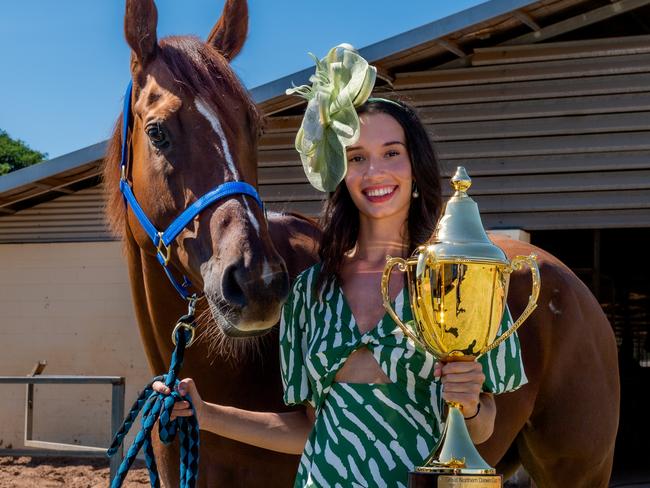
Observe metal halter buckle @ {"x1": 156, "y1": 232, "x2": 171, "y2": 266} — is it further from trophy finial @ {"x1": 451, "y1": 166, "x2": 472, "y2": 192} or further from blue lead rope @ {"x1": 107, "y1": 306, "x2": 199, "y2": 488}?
trophy finial @ {"x1": 451, "y1": 166, "x2": 472, "y2": 192}

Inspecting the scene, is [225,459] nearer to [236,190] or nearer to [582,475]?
[236,190]

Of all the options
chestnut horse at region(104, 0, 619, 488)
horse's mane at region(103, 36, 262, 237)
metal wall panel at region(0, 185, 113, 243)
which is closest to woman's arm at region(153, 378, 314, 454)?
chestnut horse at region(104, 0, 619, 488)

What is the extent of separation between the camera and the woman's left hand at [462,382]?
1.59m

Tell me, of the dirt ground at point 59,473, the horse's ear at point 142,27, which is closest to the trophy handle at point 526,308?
the horse's ear at point 142,27

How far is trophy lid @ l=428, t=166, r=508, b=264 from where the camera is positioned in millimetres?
1616

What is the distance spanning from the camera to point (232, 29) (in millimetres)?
2912

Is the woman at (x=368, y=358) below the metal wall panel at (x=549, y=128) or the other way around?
below

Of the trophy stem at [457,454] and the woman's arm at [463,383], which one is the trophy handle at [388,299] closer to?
the woman's arm at [463,383]

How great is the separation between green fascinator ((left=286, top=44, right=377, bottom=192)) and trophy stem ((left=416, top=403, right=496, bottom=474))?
2.16 feet

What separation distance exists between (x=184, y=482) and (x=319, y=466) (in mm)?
369

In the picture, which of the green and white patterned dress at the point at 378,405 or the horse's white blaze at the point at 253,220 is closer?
the green and white patterned dress at the point at 378,405

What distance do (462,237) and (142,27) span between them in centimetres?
145

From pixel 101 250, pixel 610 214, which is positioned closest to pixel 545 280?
pixel 610 214

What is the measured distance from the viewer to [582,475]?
3.19 meters
